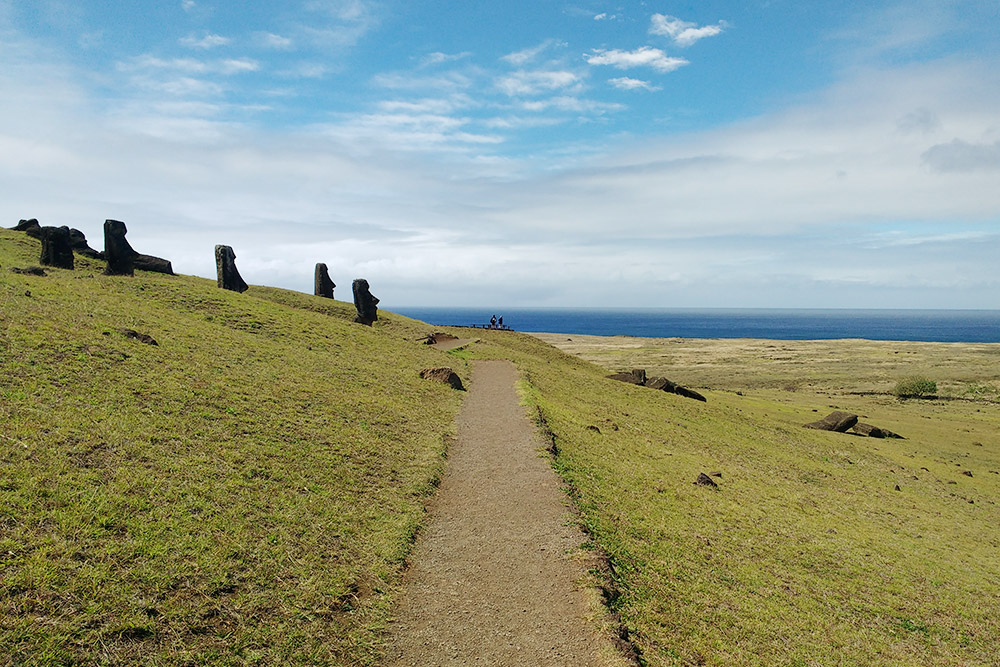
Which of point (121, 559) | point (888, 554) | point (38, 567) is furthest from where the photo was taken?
point (888, 554)

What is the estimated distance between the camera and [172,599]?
816 centimetres

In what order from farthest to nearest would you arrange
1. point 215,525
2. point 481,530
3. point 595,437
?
point 595,437 < point 481,530 < point 215,525

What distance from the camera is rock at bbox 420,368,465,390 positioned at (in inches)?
1178

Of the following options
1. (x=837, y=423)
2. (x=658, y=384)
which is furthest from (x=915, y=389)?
(x=658, y=384)

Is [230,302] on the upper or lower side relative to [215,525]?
upper

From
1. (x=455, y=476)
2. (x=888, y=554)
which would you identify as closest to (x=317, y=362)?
(x=455, y=476)

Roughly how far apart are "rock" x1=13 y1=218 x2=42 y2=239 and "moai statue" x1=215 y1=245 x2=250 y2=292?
1606 centimetres

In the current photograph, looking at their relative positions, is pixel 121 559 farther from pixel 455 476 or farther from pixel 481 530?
pixel 455 476

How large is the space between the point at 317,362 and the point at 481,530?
16.9 meters

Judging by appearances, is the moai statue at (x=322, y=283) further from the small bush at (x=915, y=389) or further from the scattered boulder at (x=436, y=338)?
the small bush at (x=915, y=389)

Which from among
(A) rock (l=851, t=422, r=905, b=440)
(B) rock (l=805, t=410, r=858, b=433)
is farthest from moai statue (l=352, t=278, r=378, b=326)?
(A) rock (l=851, t=422, r=905, b=440)

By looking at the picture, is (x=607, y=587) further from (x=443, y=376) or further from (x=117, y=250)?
(x=117, y=250)

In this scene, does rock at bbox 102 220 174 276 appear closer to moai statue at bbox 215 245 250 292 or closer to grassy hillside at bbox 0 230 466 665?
moai statue at bbox 215 245 250 292

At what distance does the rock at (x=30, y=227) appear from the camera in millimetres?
46125
